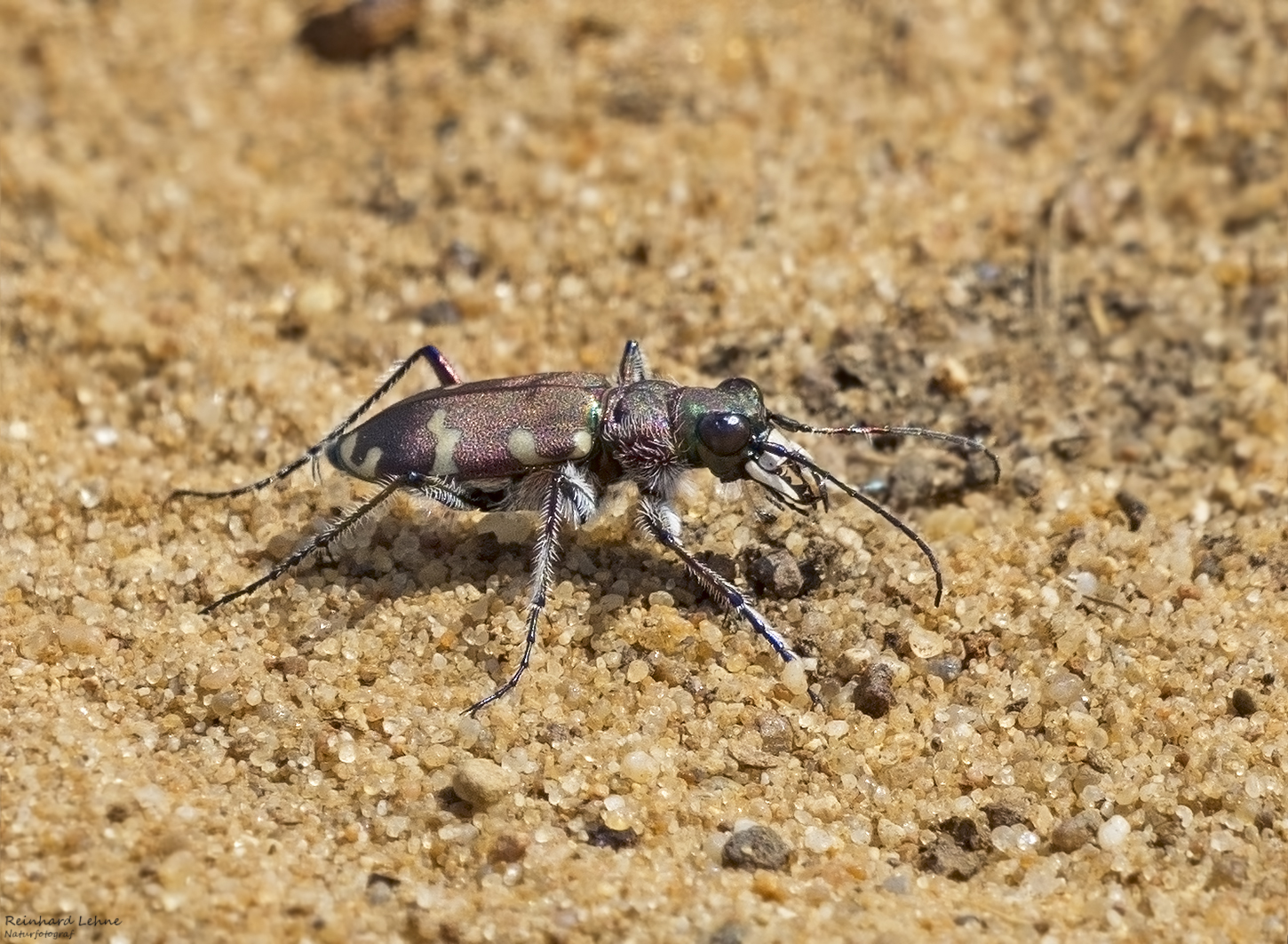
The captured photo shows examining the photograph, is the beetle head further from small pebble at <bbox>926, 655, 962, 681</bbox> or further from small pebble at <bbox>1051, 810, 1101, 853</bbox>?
small pebble at <bbox>1051, 810, 1101, 853</bbox>

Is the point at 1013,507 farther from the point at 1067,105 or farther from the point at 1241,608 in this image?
the point at 1067,105

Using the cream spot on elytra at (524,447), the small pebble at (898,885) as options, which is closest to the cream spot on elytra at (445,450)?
the cream spot on elytra at (524,447)

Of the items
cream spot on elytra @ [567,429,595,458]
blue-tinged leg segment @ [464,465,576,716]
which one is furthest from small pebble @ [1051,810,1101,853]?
cream spot on elytra @ [567,429,595,458]

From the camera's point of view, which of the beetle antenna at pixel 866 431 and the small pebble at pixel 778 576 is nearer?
the beetle antenna at pixel 866 431

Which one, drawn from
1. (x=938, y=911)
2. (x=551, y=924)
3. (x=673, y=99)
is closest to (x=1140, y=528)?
(x=938, y=911)

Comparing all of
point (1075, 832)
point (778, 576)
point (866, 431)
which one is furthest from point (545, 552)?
point (1075, 832)

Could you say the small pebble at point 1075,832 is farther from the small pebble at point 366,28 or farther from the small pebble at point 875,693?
the small pebble at point 366,28
